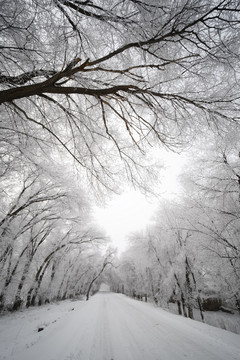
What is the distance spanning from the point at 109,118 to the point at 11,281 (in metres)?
13.0

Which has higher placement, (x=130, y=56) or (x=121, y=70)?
(x=130, y=56)

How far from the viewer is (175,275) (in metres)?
11.3

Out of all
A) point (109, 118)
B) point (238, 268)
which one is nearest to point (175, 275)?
point (238, 268)

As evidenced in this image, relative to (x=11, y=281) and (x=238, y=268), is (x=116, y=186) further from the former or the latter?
(x=11, y=281)

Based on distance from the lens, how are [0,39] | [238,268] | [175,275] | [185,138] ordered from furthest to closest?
[175,275] < [238,268] < [185,138] < [0,39]

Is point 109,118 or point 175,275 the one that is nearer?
point 109,118

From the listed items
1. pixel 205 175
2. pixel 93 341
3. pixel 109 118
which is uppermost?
pixel 205 175

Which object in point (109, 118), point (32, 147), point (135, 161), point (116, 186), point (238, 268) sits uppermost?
point (109, 118)

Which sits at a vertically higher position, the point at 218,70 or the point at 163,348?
the point at 218,70

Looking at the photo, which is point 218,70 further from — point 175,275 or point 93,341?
point 175,275

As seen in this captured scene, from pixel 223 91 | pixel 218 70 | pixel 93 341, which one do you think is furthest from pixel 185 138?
pixel 93 341

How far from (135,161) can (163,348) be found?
4538 millimetres

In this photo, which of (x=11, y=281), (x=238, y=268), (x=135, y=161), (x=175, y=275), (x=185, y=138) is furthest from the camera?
(x=175, y=275)

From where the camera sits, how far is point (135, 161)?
3.81m
